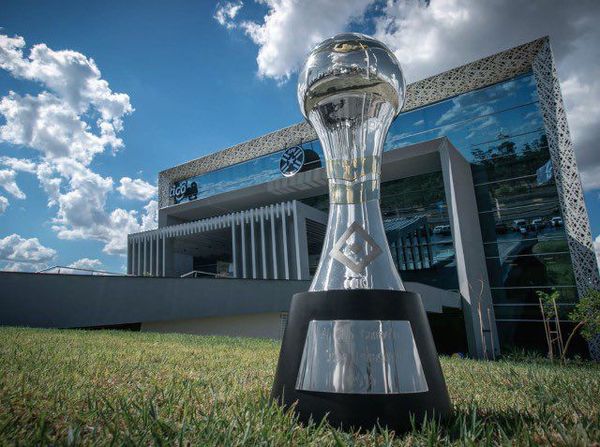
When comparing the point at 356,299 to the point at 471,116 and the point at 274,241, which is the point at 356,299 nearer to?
the point at 274,241

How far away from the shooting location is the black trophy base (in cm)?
125

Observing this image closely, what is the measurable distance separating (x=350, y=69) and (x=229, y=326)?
12.6m

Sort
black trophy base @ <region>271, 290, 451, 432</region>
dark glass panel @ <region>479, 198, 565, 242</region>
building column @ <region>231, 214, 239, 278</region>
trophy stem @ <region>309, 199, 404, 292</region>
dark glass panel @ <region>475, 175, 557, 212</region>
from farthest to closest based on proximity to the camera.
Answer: building column @ <region>231, 214, 239, 278</region> → dark glass panel @ <region>475, 175, 557, 212</region> → dark glass panel @ <region>479, 198, 565, 242</region> → trophy stem @ <region>309, 199, 404, 292</region> → black trophy base @ <region>271, 290, 451, 432</region>

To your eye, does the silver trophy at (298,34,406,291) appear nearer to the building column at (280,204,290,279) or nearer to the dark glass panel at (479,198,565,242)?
the building column at (280,204,290,279)

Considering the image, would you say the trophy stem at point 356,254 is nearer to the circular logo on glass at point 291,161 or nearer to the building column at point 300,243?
the building column at point 300,243

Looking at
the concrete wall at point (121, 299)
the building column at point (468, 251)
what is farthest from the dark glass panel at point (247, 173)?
the concrete wall at point (121, 299)

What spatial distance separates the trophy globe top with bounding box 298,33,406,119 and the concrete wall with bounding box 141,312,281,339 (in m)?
11.4

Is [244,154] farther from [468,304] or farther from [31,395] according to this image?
[31,395]

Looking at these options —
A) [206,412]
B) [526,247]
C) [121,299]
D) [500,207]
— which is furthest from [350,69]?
[500,207]

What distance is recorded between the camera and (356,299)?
1378 millimetres

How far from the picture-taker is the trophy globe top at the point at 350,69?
5.38 ft

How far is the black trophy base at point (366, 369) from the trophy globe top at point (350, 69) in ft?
2.94

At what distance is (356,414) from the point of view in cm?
125

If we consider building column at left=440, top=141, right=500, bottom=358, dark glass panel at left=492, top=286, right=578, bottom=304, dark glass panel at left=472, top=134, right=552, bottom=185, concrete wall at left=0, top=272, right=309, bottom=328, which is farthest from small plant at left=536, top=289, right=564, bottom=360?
concrete wall at left=0, top=272, right=309, bottom=328
